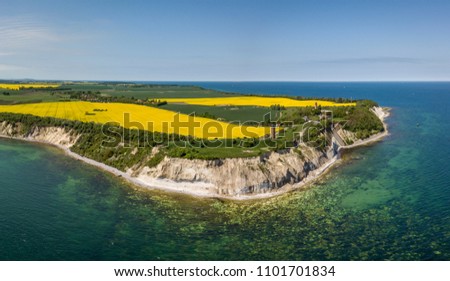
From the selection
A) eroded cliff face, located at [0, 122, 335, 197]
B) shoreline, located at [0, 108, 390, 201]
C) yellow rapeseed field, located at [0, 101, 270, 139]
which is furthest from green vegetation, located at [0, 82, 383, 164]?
yellow rapeseed field, located at [0, 101, 270, 139]

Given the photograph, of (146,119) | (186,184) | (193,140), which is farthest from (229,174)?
(146,119)

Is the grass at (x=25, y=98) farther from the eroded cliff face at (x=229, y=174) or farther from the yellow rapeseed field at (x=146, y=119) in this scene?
the eroded cliff face at (x=229, y=174)

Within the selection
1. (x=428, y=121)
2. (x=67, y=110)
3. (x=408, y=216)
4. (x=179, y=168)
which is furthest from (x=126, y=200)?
(x=428, y=121)

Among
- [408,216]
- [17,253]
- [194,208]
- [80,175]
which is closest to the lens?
[17,253]

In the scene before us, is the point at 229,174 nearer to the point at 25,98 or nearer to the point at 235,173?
the point at 235,173

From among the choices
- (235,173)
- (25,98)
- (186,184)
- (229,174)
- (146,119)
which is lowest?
(186,184)

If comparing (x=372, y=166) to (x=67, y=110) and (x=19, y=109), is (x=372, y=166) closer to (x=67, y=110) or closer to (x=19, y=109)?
(x=67, y=110)

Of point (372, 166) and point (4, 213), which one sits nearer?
point (4, 213)

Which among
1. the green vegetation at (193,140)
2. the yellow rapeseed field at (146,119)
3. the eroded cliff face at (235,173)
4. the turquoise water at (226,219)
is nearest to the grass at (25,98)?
the yellow rapeseed field at (146,119)
